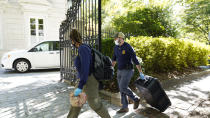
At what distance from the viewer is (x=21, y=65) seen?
9375 millimetres

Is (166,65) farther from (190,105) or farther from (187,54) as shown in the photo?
(190,105)

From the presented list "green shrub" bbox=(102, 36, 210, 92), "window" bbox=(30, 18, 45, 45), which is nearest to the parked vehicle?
"green shrub" bbox=(102, 36, 210, 92)

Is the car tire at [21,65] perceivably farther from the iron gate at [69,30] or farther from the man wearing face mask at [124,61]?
the man wearing face mask at [124,61]

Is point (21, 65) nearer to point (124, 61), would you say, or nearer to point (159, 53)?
point (159, 53)

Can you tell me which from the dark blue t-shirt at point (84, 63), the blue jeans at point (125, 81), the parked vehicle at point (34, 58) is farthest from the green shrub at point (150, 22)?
the dark blue t-shirt at point (84, 63)

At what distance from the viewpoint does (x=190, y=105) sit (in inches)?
169

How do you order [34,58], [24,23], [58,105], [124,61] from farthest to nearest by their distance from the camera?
1. [24,23]
2. [34,58]
3. [58,105]
4. [124,61]

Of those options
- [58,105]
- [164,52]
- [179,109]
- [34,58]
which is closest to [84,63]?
[58,105]

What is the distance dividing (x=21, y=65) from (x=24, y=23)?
6.86 meters

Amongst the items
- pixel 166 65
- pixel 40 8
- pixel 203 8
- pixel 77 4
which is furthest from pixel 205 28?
pixel 77 4

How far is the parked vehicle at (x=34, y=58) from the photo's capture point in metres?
9.26

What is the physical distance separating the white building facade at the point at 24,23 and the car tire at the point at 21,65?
6027mm

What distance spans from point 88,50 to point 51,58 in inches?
313

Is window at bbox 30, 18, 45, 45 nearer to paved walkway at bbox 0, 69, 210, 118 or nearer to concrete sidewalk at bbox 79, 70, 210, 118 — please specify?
paved walkway at bbox 0, 69, 210, 118
